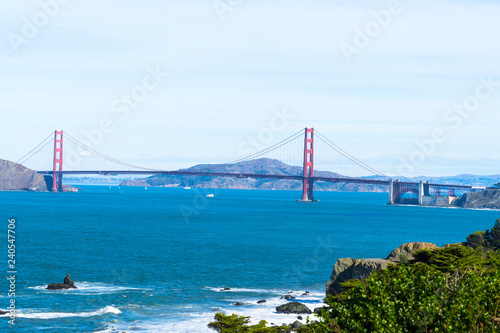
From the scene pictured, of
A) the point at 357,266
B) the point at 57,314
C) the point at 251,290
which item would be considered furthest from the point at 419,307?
the point at 251,290

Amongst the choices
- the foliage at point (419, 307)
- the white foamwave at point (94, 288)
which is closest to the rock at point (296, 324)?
Answer: the foliage at point (419, 307)

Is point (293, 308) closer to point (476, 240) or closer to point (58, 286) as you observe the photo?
point (58, 286)

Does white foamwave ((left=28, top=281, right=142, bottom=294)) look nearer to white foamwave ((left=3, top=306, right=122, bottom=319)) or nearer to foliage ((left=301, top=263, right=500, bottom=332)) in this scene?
white foamwave ((left=3, top=306, right=122, bottom=319))

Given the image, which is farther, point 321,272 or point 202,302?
point 321,272

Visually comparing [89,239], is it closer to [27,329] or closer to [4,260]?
[4,260]

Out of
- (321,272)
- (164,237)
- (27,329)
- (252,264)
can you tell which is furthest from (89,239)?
(27,329)

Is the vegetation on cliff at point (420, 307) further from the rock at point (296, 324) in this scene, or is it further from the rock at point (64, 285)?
the rock at point (64, 285)
